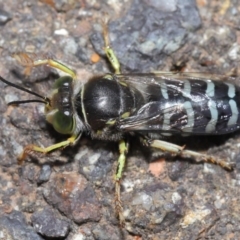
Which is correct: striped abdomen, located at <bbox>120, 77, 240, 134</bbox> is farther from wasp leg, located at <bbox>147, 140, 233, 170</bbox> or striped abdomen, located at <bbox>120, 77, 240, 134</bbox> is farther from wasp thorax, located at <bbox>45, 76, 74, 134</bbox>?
wasp thorax, located at <bbox>45, 76, 74, 134</bbox>

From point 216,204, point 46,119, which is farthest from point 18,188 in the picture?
point 216,204

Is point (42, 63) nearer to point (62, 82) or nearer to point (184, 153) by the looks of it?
point (62, 82)

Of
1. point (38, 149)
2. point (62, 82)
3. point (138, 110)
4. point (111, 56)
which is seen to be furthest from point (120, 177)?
point (111, 56)

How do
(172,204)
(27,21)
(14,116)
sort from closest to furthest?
(172,204), (14,116), (27,21)

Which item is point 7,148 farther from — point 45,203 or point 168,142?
point 168,142

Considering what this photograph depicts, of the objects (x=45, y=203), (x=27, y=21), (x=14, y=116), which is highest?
(x=27, y=21)

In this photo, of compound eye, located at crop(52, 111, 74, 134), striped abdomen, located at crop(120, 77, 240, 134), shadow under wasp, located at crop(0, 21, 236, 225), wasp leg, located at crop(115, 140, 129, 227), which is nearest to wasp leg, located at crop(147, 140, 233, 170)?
shadow under wasp, located at crop(0, 21, 236, 225)

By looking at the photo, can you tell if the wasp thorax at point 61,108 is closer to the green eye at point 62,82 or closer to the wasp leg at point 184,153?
the green eye at point 62,82

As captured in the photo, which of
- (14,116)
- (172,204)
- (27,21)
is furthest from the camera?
(27,21)

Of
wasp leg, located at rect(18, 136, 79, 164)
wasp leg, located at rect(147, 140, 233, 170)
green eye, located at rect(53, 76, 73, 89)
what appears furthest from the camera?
green eye, located at rect(53, 76, 73, 89)

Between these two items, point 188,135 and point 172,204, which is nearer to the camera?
point 172,204
